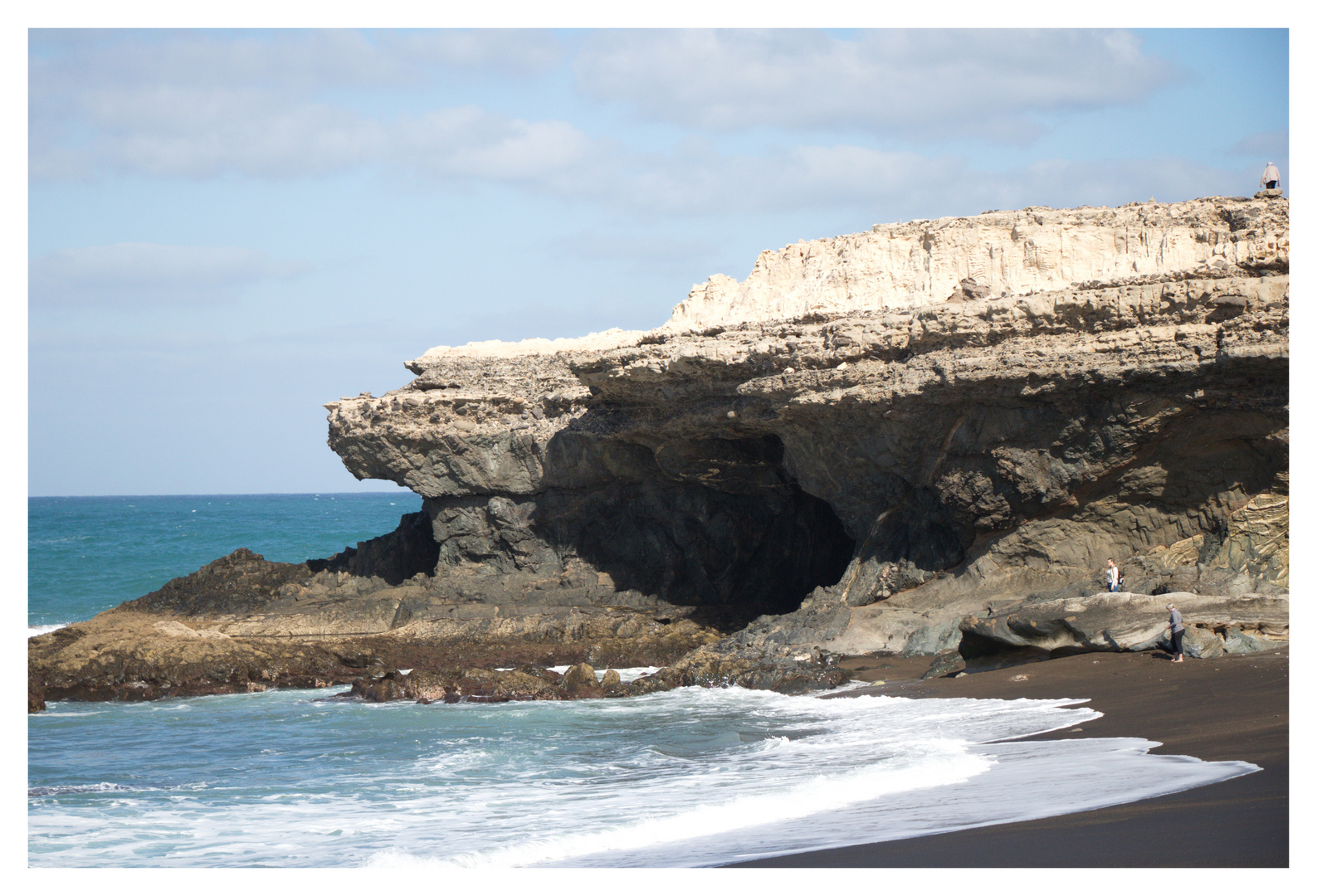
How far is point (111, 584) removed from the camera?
3916 centimetres

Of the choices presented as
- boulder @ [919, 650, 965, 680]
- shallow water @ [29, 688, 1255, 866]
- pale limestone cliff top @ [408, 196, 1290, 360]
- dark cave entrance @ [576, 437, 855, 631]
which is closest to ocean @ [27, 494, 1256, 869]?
shallow water @ [29, 688, 1255, 866]

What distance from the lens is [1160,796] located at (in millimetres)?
7168

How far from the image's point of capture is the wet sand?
5.98 m

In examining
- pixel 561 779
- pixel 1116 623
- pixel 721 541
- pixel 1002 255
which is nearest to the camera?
pixel 561 779

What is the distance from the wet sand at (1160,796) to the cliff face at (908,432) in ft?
8.72

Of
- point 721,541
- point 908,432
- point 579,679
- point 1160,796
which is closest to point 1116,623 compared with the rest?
point 908,432

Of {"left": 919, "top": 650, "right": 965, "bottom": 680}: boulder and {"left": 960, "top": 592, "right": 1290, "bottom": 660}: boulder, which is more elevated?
{"left": 960, "top": 592, "right": 1290, "bottom": 660}: boulder

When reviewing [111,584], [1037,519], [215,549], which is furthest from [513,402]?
[215,549]

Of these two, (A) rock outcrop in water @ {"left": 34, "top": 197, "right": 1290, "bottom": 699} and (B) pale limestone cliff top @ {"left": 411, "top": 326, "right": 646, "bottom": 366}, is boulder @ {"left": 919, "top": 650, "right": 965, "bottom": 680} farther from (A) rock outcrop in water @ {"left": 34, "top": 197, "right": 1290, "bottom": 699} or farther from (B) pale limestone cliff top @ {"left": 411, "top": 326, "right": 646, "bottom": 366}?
(B) pale limestone cliff top @ {"left": 411, "top": 326, "right": 646, "bottom": 366}

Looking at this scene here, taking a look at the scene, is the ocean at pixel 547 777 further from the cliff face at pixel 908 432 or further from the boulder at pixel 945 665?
the cliff face at pixel 908 432

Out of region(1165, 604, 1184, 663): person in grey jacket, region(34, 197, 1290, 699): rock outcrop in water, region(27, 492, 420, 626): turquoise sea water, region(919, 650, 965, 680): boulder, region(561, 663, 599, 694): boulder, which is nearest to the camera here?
region(1165, 604, 1184, 663): person in grey jacket

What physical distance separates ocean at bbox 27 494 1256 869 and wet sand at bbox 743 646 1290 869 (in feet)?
0.97

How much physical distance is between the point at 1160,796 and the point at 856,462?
1087 centimetres

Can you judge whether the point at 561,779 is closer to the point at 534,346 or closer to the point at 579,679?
the point at 579,679
